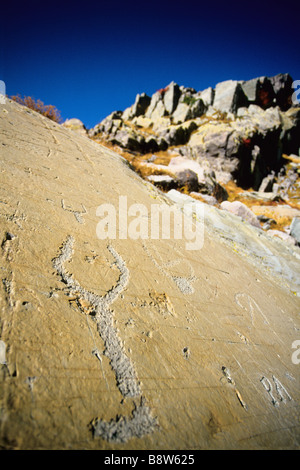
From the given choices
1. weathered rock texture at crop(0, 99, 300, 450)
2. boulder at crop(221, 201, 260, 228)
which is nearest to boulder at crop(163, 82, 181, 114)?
boulder at crop(221, 201, 260, 228)

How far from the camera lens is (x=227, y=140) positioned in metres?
19.5

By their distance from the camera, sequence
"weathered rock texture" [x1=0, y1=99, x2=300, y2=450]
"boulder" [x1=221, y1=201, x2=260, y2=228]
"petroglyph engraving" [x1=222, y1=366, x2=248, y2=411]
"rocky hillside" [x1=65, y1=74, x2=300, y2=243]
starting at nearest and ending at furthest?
"weathered rock texture" [x1=0, y1=99, x2=300, y2=450] < "petroglyph engraving" [x1=222, y1=366, x2=248, y2=411] < "boulder" [x1=221, y1=201, x2=260, y2=228] < "rocky hillside" [x1=65, y1=74, x2=300, y2=243]

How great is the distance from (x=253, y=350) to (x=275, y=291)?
1.42 meters

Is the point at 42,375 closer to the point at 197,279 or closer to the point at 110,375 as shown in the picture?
the point at 110,375

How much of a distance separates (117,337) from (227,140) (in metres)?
22.1

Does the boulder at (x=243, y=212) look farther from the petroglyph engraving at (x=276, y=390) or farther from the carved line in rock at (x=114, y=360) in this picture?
the carved line in rock at (x=114, y=360)

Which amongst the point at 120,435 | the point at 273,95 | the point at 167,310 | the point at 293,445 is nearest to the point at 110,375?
the point at 120,435

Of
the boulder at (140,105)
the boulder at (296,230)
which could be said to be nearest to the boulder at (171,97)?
the boulder at (140,105)

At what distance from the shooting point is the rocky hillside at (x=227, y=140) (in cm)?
1193

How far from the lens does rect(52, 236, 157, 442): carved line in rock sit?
2.56 ft

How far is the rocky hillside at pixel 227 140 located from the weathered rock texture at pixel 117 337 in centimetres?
587

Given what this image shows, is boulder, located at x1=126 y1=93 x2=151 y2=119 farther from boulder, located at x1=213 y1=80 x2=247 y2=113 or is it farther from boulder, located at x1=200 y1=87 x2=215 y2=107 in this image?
boulder, located at x1=213 y1=80 x2=247 y2=113

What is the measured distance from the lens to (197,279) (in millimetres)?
1942

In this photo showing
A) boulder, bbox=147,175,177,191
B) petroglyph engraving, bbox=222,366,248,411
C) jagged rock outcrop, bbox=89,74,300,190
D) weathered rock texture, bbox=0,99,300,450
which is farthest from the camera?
jagged rock outcrop, bbox=89,74,300,190
